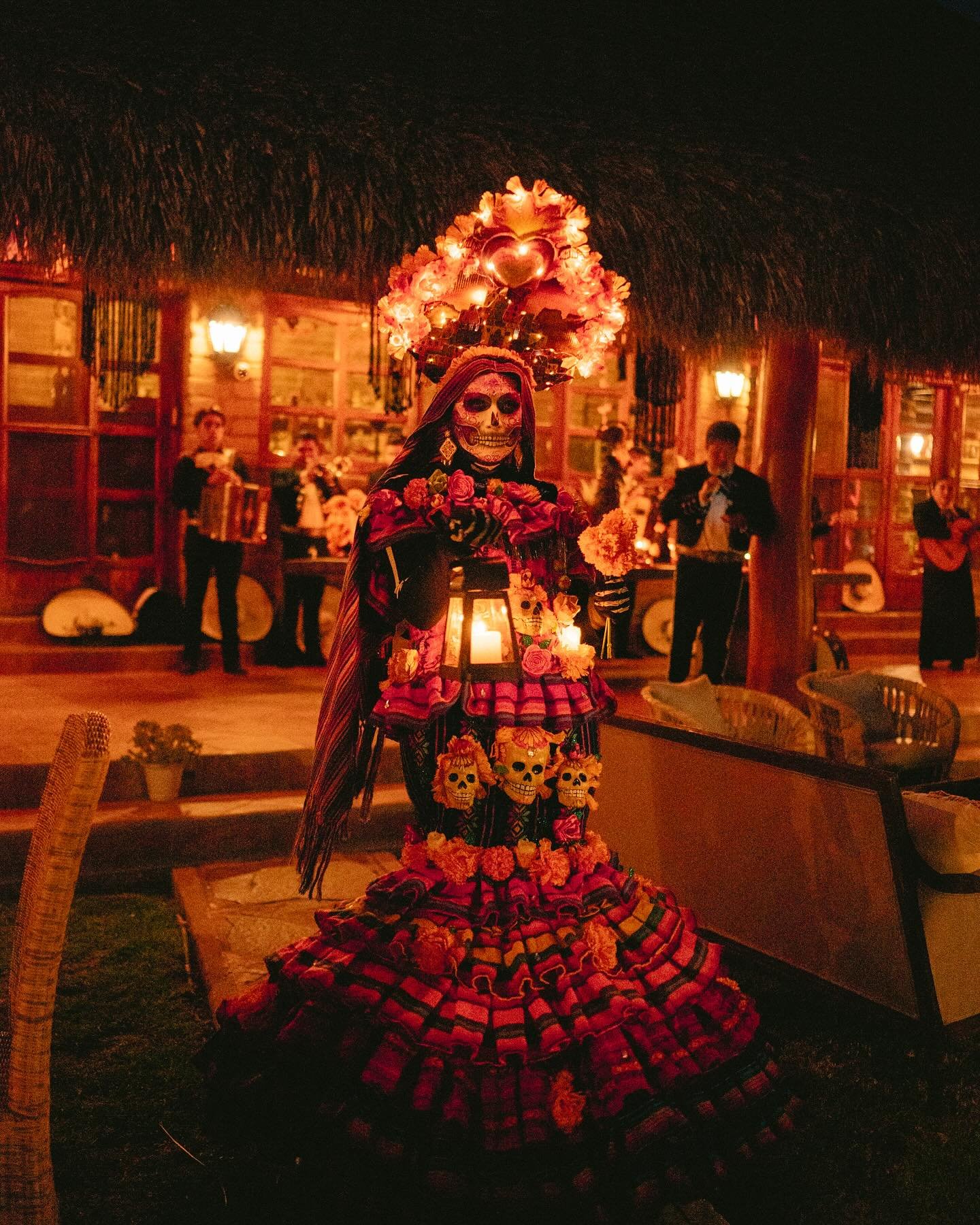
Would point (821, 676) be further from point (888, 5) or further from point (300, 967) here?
point (888, 5)

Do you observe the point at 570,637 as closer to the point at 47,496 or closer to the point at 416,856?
the point at 416,856

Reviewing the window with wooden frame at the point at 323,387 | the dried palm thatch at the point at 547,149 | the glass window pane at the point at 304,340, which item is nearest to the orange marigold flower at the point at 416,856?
the dried palm thatch at the point at 547,149

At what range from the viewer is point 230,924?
3779mm

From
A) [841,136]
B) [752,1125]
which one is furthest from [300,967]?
[841,136]

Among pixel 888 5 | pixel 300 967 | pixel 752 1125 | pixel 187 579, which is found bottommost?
pixel 752 1125

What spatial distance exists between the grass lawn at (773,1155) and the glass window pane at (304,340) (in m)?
6.81

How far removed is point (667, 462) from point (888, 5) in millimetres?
5261

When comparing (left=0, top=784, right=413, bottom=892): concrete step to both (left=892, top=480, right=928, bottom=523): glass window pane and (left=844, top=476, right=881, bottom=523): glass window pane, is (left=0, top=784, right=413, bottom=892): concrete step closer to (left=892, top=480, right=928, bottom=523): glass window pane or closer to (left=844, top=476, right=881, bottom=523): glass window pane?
(left=844, top=476, right=881, bottom=523): glass window pane

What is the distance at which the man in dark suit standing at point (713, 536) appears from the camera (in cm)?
620

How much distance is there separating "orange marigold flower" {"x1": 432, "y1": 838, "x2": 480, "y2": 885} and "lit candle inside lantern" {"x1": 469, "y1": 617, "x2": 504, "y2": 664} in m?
0.45

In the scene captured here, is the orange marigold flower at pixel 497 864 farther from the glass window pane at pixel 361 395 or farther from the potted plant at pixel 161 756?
the glass window pane at pixel 361 395

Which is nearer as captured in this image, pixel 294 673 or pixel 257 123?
pixel 257 123

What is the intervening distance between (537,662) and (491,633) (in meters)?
0.14

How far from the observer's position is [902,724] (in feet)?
16.6
